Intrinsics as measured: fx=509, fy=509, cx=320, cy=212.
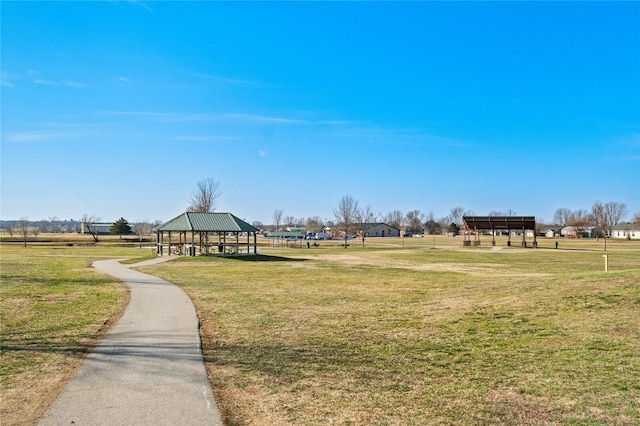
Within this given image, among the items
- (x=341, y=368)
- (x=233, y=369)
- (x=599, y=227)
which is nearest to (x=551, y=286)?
(x=341, y=368)

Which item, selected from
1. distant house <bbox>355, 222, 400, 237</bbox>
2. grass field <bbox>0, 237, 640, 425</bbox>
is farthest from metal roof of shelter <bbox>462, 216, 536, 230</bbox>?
distant house <bbox>355, 222, 400, 237</bbox>

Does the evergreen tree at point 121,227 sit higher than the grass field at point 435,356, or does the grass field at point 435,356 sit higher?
the evergreen tree at point 121,227

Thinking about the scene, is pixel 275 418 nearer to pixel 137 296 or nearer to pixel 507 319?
pixel 507 319

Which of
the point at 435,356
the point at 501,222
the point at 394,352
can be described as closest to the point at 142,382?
the point at 394,352

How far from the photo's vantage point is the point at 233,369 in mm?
6934

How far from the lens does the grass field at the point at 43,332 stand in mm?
5918

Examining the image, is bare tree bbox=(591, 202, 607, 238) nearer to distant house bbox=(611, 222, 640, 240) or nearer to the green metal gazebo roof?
distant house bbox=(611, 222, 640, 240)

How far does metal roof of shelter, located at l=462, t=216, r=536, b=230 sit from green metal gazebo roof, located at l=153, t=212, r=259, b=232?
2965 centimetres

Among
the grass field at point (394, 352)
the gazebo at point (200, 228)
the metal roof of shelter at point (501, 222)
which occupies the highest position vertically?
the metal roof of shelter at point (501, 222)

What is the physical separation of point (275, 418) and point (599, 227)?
418ft

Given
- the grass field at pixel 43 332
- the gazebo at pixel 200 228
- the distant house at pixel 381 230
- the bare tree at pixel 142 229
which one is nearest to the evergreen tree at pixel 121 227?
the bare tree at pixel 142 229

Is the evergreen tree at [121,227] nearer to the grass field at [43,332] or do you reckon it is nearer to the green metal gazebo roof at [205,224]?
the green metal gazebo roof at [205,224]

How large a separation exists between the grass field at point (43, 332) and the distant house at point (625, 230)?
432 ft

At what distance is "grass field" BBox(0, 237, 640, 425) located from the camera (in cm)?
539
